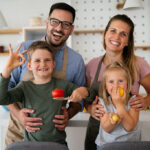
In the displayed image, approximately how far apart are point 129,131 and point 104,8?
7.77 ft

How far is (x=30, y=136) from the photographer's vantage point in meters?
1.11

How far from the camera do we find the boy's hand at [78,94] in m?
1.04

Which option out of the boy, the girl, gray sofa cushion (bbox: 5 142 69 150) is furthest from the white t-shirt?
gray sofa cushion (bbox: 5 142 69 150)

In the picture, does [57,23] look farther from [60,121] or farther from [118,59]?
[60,121]

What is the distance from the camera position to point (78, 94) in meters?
1.06

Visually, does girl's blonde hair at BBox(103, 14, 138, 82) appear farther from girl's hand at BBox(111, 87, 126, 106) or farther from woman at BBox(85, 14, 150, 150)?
girl's hand at BBox(111, 87, 126, 106)

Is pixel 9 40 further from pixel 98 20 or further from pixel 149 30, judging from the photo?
pixel 149 30

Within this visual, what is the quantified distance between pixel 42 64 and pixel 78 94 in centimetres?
26

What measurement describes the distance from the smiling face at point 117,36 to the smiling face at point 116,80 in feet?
0.66

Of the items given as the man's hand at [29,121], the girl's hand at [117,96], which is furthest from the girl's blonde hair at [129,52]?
the man's hand at [29,121]

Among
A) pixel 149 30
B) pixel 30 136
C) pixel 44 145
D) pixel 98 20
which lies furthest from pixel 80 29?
pixel 44 145

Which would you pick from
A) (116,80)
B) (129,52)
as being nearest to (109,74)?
(116,80)

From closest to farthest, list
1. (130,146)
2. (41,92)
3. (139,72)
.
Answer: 1. (130,146)
2. (41,92)
3. (139,72)

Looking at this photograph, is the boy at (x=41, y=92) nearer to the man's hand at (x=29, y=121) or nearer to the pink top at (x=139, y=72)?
the man's hand at (x=29, y=121)
